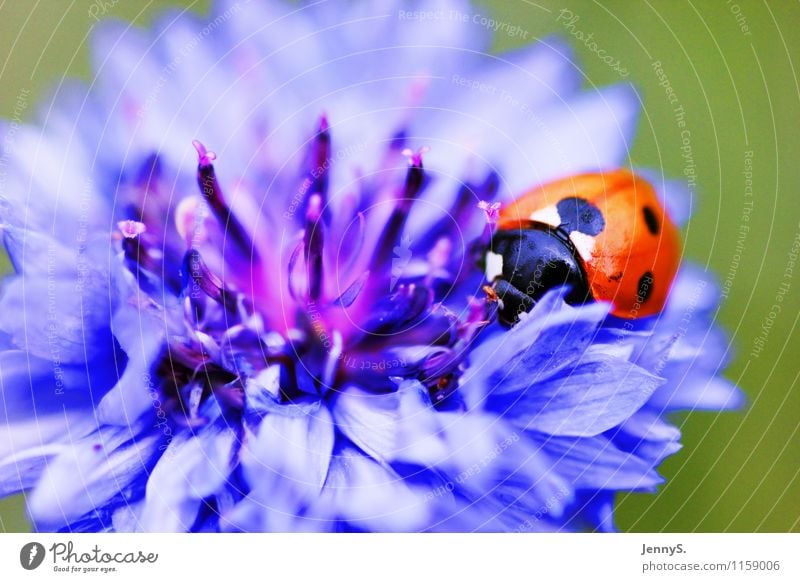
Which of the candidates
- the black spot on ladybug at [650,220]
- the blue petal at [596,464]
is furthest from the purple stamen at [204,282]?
the black spot on ladybug at [650,220]

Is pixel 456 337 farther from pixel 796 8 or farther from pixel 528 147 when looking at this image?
pixel 796 8

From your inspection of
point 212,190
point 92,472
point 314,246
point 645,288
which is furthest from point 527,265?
point 92,472

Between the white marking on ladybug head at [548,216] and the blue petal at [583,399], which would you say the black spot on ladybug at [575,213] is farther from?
the blue petal at [583,399]

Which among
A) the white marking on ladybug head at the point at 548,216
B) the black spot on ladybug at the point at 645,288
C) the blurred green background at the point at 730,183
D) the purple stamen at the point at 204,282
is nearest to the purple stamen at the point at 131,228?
the purple stamen at the point at 204,282

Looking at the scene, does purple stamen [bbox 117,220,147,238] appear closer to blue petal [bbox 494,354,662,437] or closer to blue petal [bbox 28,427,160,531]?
blue petal [bbox 28,427,160,531]

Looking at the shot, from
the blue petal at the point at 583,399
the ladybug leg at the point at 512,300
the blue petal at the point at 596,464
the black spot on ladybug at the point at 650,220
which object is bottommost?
the blue petal at the point at 596,464

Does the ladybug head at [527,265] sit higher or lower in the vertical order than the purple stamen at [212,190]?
lower
